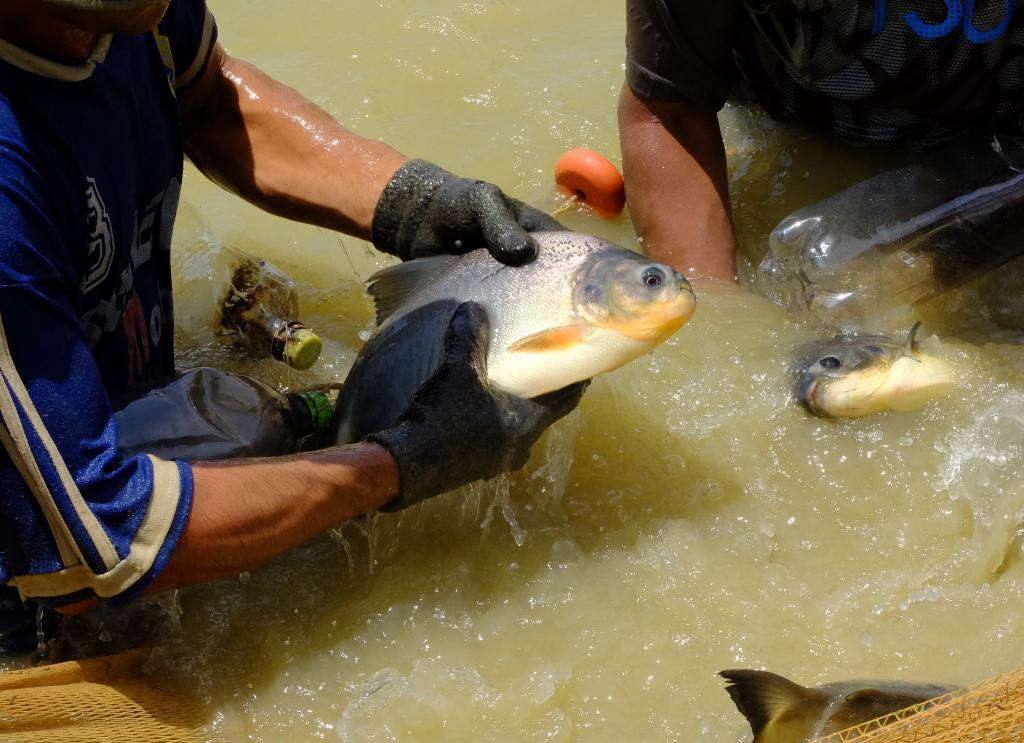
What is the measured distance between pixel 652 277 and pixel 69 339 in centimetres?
125

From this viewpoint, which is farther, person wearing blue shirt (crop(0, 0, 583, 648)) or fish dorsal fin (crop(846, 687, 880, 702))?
fish dorsal fin (crop(846, 687, 880, 702))

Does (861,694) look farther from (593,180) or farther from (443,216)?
(593,180)

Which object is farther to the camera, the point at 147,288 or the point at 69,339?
the point at 147,288

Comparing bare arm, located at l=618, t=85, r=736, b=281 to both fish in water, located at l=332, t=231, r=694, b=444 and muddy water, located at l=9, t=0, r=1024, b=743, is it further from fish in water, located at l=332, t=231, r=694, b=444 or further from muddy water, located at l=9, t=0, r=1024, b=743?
fish in water, located at l=332, t=231, r=694, b=444

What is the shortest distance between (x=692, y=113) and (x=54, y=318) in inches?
92.2

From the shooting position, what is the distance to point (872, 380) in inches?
119

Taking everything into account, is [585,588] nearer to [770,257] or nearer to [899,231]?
[770,257]

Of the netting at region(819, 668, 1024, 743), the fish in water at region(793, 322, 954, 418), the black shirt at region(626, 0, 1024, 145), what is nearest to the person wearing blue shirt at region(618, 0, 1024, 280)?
the black shirt at region(626, 0, 1024, 145)

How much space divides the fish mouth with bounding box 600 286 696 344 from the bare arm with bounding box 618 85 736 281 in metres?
1.06

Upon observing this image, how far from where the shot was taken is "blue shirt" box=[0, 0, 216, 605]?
1.93 meters

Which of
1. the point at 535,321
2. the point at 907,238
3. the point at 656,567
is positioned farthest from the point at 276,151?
the point at 907,238

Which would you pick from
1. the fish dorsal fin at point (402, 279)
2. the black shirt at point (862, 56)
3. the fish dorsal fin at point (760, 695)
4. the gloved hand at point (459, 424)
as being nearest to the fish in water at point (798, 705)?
the fish dorsal fin at point (760, 695)

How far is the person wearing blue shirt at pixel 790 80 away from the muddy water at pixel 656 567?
0.38m

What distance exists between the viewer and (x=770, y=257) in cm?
363
